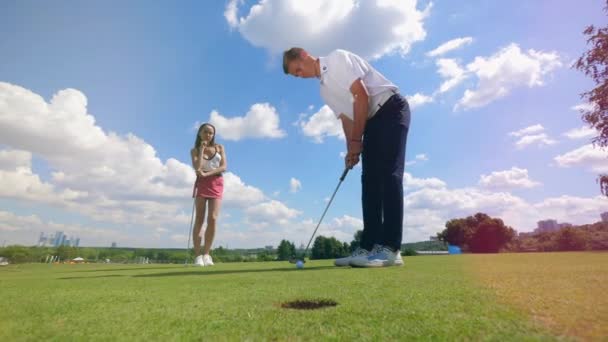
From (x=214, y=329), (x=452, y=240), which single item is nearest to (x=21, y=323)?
(x=214, y=329)

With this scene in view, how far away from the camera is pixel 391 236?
371 centimetres

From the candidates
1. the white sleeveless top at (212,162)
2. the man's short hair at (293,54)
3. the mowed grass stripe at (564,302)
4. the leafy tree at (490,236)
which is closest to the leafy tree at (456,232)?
the leafy tree at (490,236)

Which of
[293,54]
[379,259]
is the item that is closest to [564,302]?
[379,259]

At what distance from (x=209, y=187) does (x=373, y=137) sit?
3.59m

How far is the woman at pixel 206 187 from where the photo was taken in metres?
6.30

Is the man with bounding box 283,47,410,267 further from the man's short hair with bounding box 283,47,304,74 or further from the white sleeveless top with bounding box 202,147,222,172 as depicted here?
the white sleeveless top with bounding box 202,147,222,172

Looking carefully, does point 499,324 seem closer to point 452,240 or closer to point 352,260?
point 352,260

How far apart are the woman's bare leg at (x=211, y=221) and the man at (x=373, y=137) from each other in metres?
3.09

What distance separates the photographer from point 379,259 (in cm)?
362

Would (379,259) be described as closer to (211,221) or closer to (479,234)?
(211,221)

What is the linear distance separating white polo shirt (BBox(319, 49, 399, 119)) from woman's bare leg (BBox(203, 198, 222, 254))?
3.35m

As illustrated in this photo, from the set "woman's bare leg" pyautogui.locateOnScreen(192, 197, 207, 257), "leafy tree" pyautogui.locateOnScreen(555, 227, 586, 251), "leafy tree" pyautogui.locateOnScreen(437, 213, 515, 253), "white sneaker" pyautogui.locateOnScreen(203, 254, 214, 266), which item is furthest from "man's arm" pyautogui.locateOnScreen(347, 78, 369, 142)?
"leafy tree" pyautogui.locateOnScreen(437, 213, 515, 253)

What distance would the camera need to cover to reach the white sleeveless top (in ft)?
22.1

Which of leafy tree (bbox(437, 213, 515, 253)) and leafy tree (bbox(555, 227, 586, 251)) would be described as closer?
leafy tree (bbox(555, 227, 586, 251))
